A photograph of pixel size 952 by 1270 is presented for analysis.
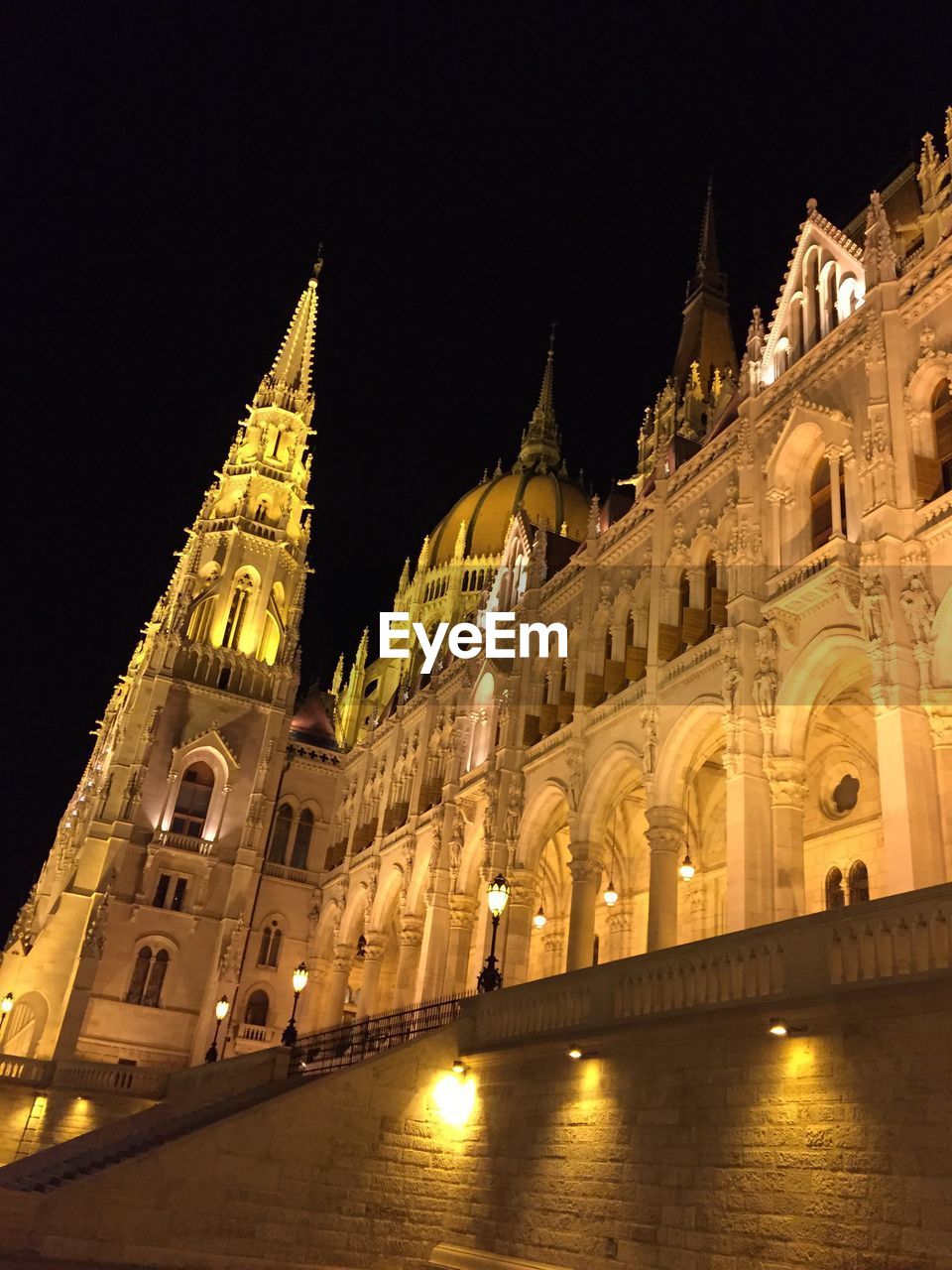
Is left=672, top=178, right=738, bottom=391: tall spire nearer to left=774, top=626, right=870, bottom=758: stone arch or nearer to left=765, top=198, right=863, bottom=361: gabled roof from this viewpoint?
left=765, top=198, right=863, bottom=361: gabled roof

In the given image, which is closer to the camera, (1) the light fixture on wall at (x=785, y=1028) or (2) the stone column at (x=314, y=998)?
(1) the light fixture on wall at (x=785, y=1028)

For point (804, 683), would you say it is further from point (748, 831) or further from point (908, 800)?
point (908, 800)

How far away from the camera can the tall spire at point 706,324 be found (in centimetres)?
4781

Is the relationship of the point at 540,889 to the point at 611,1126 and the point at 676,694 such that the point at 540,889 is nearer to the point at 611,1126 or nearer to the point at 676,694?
the point at 676,694

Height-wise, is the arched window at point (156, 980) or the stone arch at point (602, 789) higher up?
the stone arch at point (602, 789)

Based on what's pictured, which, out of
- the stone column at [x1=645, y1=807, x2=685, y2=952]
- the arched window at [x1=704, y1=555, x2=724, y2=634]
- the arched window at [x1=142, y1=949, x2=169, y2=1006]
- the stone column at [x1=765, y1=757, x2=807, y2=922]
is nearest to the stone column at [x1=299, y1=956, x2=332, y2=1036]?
the arched window at [x1=142, y1=949, x2=169, y2=1006]

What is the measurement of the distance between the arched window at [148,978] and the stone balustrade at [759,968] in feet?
94.4

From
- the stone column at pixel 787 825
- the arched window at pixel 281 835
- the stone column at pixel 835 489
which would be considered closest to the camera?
the stone column at pixel 787 825

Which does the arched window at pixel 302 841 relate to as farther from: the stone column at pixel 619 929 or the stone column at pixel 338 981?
the stone column at pixel 619 929

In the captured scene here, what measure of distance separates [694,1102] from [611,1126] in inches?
69.5

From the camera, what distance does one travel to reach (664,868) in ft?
81.0

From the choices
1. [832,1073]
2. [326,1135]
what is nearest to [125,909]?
[326,1135]

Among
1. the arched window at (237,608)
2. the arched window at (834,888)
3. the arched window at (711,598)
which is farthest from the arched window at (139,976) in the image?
the arched window at (711,598)

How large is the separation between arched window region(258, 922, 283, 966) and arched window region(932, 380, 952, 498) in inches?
1463
